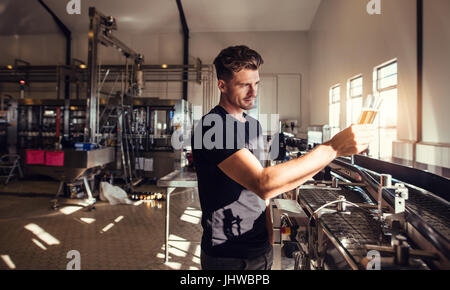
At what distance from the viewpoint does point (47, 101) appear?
7020 millimetres

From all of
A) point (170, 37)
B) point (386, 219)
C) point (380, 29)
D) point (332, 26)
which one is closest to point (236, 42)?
point (170, 37)

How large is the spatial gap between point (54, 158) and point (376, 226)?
4.67 meters

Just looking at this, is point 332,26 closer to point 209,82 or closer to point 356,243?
point 209,82

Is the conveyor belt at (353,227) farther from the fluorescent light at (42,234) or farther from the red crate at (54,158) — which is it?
the red crate at (54,158)

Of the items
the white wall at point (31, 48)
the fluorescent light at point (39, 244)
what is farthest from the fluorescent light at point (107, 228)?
the white wall at point (31, 48)

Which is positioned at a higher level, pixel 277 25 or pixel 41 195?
pixel 277 25

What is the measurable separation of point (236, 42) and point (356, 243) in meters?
8.42

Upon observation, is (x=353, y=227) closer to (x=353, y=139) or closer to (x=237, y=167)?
(x=353, y=139)

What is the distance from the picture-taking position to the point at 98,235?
11.2 ft

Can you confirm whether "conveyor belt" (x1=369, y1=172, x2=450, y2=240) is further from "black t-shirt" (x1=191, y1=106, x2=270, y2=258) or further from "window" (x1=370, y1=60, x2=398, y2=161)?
"window" (x1=370, y1=60, x2=398, y2=161)

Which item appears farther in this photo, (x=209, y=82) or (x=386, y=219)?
(x=209, y=82)

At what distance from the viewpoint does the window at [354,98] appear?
16.6ft

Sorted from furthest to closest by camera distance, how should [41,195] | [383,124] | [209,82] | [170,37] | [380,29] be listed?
[170,37] < [209,82] < [41,195] < [383,124] < [380,29]
